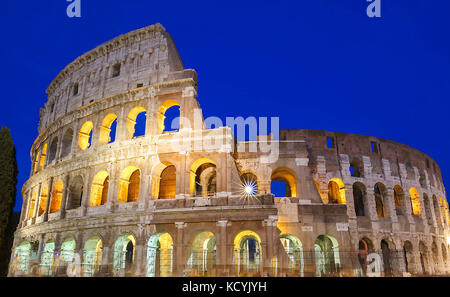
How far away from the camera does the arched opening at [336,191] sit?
23452 millimetres

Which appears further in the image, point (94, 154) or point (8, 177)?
point (8, 177)

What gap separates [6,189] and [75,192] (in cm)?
522

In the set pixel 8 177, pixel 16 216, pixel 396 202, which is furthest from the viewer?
pixel 16 216

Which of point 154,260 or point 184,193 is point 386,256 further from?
point 154,260

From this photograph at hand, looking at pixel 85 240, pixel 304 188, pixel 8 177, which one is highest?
pixel 8 177

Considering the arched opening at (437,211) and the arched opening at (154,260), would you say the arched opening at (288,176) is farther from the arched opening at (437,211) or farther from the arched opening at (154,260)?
the arched opening at (437,211)

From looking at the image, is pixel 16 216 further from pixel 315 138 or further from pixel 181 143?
pixel 315 138

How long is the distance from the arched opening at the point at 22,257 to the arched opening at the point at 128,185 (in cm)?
877

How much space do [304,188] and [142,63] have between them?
44.1ft

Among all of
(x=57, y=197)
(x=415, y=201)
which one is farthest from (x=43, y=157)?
(x=415, y=201)

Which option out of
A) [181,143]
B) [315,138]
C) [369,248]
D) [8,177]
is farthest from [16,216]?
[369,248]

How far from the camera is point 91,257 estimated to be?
1977 centimetres

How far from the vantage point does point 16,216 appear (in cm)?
3475

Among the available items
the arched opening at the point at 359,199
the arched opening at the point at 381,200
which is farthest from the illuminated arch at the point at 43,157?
the arched opening at the point at 381,200
